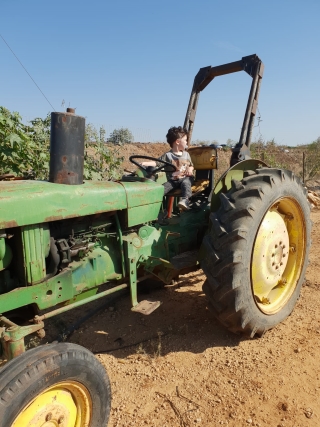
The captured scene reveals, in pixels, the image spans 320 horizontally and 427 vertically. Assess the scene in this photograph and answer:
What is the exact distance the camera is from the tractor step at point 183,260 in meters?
3.17

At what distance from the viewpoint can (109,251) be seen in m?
2.86

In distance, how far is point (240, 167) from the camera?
135 inches

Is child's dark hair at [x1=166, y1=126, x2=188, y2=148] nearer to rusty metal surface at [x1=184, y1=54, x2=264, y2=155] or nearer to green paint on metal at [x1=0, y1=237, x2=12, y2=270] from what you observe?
rusty metal surface at [x1=184, y1=54, x2=264, y2=155]

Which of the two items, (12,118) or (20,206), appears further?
(12,118)

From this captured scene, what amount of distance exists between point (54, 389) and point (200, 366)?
4.12 feet

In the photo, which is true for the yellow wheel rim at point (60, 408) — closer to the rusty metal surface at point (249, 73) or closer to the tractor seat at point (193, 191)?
the tractor seat at point (193, 191)

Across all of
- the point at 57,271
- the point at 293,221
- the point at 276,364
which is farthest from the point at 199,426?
the point at 293,221

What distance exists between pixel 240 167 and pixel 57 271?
1.89 meters

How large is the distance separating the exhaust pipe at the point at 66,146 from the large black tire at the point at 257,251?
1.12 metres

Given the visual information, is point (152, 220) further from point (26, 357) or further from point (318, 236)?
point (318, 236)

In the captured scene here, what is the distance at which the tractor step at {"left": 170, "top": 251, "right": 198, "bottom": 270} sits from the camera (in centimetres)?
317

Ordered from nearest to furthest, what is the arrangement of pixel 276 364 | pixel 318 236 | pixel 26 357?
pixel 26 357
pixel 276 364
pixel 318 236

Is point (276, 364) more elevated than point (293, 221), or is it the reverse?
point (293, 221)

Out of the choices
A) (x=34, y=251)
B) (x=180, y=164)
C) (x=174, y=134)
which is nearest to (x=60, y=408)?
(x=34, y=251)
